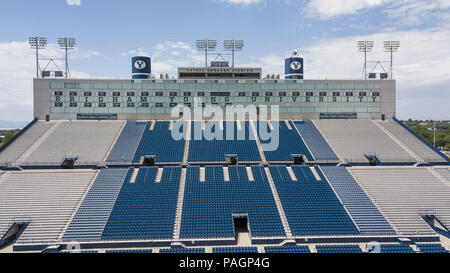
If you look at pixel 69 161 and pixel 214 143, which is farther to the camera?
pixel 214 143

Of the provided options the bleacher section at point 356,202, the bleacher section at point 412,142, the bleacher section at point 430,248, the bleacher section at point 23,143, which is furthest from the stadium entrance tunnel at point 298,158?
the bleacher section at point 23,143

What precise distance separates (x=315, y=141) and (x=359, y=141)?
17.2 feet

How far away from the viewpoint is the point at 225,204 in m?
25.0

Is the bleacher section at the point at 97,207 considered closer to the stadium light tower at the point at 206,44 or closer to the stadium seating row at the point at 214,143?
the stadium seating row at the point at 214,143

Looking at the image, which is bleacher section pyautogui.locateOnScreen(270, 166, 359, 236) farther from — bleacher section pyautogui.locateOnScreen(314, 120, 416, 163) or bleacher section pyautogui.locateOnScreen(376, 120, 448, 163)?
bleacher section pyautogui.locateOnScreen(376, 120, 448, 163)

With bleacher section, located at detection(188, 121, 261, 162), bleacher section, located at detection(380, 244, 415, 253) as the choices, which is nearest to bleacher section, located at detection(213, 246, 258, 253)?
bleacher section, located at detection(380, 244, 415, 253)

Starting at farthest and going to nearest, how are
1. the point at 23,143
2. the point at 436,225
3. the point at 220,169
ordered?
the point at 23,143 → the point at 220,169 → the point at 436,225

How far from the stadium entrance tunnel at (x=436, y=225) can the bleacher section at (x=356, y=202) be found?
155 inches

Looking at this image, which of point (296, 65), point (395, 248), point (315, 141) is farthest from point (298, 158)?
point (296, 65)

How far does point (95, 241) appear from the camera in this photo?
→ 2161 centimetres

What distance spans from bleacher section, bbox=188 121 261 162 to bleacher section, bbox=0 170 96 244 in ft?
36.5

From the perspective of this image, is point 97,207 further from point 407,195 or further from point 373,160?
point 373,160

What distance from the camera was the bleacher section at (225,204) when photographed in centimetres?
2259
